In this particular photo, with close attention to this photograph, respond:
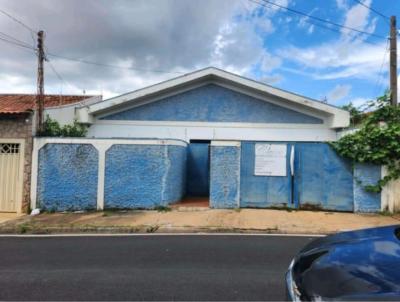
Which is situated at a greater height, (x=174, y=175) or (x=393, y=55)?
(x=393, y=55)

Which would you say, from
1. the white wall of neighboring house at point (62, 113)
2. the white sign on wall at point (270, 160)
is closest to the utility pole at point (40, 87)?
the white wall of neighboring house at point (62, 113)

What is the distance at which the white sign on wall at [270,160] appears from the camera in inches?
435

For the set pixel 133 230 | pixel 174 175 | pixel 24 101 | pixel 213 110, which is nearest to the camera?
pixel 133 230

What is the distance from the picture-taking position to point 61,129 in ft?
42.2

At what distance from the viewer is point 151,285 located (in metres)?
4.87

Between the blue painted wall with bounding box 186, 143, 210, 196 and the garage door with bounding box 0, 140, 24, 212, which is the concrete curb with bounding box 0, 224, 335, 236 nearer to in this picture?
the garage door with bounding box 0, 140, 24, 212

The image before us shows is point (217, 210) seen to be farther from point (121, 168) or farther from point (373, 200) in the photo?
point (373, 200)

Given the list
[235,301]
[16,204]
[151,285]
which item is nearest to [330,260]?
[235,301]

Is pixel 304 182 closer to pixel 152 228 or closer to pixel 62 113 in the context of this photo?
pixel 152 228

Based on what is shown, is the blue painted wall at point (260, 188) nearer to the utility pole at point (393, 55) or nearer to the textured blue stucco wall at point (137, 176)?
the textured blue stucco wall at point (137, 176)

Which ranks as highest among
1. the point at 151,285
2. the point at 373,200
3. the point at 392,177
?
the point at 392,177

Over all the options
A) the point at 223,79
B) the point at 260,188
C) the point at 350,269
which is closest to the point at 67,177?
the point at 260,188

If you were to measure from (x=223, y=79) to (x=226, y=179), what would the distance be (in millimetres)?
4696

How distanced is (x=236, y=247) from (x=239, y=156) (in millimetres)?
4486
